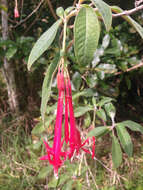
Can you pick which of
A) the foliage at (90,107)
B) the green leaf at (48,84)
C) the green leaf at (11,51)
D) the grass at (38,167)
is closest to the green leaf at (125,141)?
the foliage at (90,107)

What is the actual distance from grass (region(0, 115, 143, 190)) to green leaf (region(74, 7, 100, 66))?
0.69 metres

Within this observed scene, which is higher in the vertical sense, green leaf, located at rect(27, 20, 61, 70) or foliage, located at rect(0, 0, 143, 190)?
green leaf, located at rect(27, 20, 61, 70)

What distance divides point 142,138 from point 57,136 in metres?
1.12

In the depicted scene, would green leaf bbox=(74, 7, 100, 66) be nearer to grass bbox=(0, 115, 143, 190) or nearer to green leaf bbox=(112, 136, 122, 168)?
green leaf bbox=(112, 136, 122, 168)

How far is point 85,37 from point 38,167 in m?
1.01

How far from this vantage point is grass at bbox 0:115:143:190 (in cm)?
108

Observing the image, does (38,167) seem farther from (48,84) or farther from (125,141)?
(48,84)

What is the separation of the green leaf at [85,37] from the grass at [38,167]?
2.27ft

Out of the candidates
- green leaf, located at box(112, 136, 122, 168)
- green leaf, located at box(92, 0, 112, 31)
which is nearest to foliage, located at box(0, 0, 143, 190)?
green leaf, located at box(112, 136, 122, 168)

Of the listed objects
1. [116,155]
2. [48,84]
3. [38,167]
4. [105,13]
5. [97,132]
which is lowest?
[38,167]

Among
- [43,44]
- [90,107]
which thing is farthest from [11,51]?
[43,44]

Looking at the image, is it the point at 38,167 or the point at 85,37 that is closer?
the point at 85,37

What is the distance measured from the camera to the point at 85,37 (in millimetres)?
368

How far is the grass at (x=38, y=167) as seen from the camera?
1.08 metres
